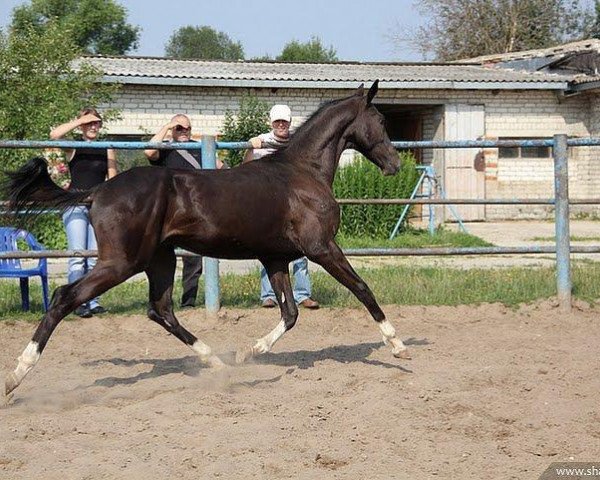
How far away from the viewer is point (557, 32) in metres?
42.7

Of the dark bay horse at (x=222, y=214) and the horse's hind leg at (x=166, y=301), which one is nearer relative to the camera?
the dark bay horse at (x=222, y=214)

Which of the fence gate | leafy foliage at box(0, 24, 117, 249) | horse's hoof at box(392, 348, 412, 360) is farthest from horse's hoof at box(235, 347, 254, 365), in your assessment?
the fence gate

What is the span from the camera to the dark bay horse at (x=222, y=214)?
594cm

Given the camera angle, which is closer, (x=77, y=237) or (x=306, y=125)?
Answer: (x=306, y=125)

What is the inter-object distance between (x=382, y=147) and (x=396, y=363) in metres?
1.65

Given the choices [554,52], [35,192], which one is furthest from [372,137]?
[554,52]

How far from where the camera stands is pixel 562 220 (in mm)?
8797

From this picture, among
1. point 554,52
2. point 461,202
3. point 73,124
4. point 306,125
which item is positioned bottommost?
point 461,202

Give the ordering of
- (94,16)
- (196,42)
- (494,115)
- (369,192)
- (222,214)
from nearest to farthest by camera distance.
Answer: (222,214) → (369,192) → (494,115) → (94,16) → (196,42)

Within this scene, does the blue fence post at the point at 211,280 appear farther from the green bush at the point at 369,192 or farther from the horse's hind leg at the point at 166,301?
the green bush at the point at 369,192

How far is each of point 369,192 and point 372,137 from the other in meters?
9.99

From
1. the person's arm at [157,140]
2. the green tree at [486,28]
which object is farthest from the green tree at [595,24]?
the person's arm at [157,140]

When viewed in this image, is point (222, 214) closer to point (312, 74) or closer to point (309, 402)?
point (309, 402)

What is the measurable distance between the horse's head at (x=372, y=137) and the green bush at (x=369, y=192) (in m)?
9.43
